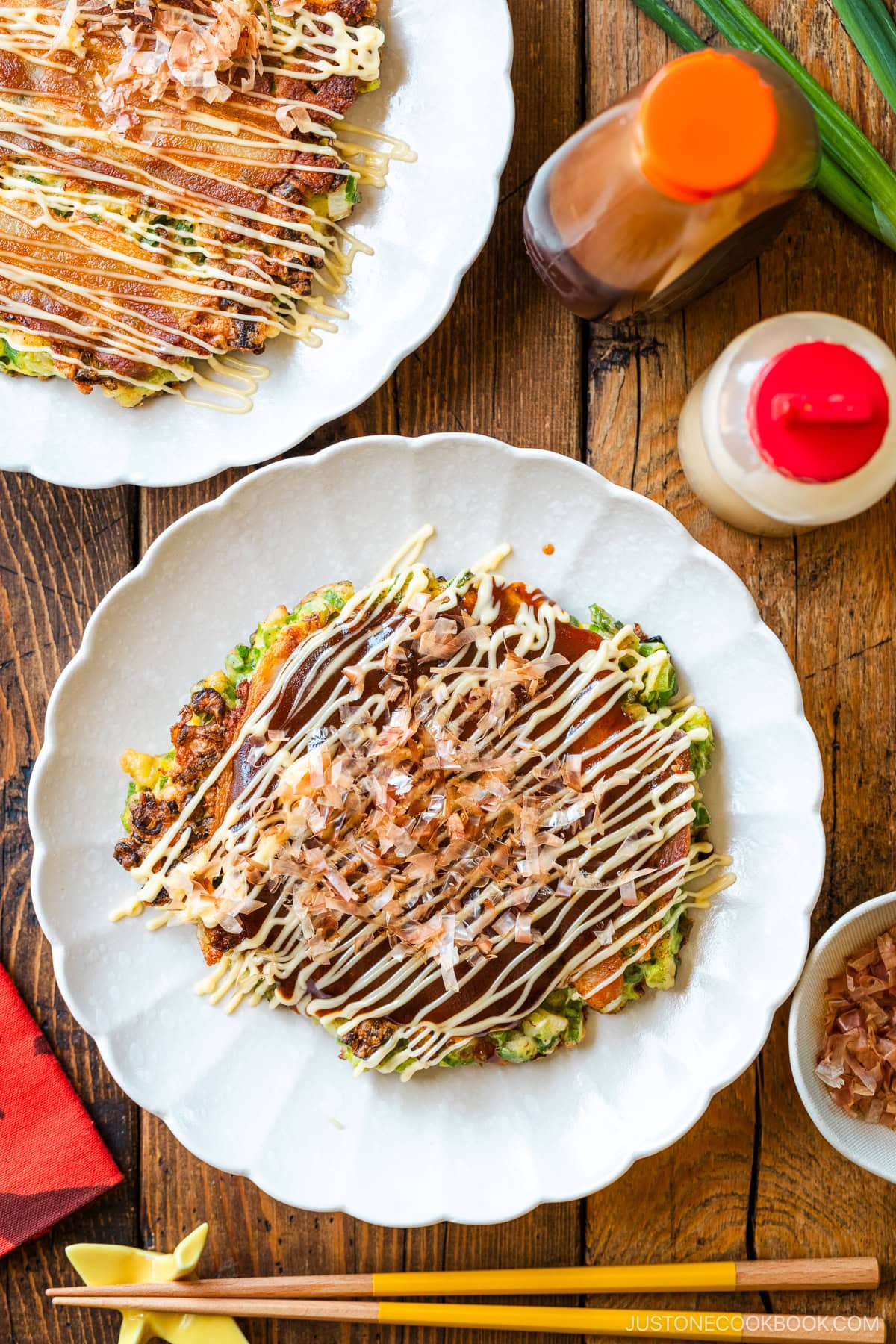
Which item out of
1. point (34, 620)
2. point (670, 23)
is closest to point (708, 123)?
point (670, 23)

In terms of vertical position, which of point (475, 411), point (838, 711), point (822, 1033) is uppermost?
point (475, 411)

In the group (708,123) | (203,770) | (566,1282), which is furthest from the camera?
(566,1282)

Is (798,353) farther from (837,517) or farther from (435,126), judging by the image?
(435,126)

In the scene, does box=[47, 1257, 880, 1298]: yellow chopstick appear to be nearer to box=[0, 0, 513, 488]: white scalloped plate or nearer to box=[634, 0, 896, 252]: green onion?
box=[0, 0, 513, 488]: white scalloped plate

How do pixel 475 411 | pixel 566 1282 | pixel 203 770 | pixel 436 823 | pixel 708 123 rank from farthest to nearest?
1. pixel 475 411
2. pixel 566 1282
3. pixel 203 770
4. pixel 436 823
5. pixel 708 123

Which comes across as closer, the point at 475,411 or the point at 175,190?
the point at 175,190

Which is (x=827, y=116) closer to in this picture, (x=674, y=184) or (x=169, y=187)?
(x=674, y=184)

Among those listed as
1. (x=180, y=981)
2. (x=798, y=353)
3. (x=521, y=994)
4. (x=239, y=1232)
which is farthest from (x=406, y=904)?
(x=798, y=353)

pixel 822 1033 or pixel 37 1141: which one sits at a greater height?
pixel 822 1033
